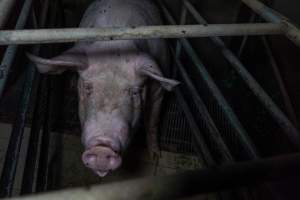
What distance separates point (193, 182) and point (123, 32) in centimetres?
68

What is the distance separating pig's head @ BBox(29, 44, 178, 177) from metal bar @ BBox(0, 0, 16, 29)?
556 millimetres

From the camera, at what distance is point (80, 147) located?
2.91 meters

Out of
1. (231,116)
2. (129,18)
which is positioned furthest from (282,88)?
(129,18)

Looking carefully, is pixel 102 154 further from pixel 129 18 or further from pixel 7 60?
pixel 129 18

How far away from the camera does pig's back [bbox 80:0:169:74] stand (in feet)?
7.79

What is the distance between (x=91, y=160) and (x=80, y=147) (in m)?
1.17

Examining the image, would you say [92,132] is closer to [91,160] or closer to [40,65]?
[91,160]

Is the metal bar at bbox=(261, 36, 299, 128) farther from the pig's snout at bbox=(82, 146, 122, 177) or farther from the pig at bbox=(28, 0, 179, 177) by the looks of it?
the pig's snout at bbox=(82, 146, 122, 177)

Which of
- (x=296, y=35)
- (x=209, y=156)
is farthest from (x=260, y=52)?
(x=296, y=35)

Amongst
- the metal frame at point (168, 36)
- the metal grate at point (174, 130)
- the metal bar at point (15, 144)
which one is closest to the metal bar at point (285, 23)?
the metal frame at point (168, 36)

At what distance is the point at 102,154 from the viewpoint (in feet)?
5.80

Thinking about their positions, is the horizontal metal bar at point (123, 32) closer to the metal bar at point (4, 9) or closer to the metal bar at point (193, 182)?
the metal bar at point (4, 9)

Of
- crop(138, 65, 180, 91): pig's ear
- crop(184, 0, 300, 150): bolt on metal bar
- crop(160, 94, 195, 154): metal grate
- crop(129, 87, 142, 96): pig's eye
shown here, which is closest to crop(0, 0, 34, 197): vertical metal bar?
crop(129, 87, 142, 96): pig's eye

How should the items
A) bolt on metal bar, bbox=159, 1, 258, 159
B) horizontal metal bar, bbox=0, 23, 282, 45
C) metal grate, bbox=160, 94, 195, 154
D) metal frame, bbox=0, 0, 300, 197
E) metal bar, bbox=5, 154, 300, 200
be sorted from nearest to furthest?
metal bar, bbox=5, 154, 300, 200
metal frame, bbox=0, 0, 300, 197
horizontal metal bar, bbox=0, 23, 282, 45
bolt on metal bar, bbox=159, 1, 258, 159
metal grate, bbox=160, 94, 195, 154
